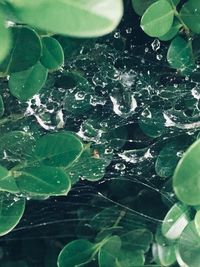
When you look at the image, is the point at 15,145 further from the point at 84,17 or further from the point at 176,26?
the point at 84,17

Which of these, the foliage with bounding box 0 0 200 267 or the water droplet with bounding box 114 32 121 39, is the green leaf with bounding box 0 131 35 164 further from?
the water droplet with bounding box 114 32 121 39

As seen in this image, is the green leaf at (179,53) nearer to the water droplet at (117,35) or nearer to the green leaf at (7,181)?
the water droplet at (117,35)

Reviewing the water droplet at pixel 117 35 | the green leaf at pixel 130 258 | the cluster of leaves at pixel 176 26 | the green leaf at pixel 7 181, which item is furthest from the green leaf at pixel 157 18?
the green leaf at pixel 130 258

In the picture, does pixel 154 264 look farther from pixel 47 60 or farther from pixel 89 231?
pixel 47 60

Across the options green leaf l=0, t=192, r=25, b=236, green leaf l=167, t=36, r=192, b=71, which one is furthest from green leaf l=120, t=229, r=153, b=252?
green leaf l=167, t=36, r=192, b=71

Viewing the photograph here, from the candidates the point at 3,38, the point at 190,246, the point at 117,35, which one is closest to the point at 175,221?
the point at 190,246

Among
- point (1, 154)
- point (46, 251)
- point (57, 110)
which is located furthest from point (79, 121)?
point (46, 251)

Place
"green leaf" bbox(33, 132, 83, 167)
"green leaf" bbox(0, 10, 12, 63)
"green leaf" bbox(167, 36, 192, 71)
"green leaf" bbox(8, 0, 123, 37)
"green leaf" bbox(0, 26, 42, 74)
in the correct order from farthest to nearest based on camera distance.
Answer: "green leaf" bbox(167, 36, 192, 71)
"green leaf" bbox(33, 132, 83, 167)
"green leaf" bbox(0, 26, 42, 74)
"green leaf" bbox(0, 10, 12, 63)
"green leaf" bbox(8, 0, 123, 37)
